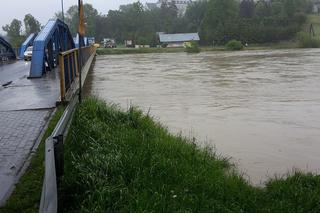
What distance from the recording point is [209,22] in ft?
370

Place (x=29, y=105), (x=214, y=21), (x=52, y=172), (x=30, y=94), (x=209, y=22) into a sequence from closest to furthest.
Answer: (x=52, y=172) < (x=29, y=105) < (x=30, y=94) < (x=214, y=21) < (x=209, y=22)

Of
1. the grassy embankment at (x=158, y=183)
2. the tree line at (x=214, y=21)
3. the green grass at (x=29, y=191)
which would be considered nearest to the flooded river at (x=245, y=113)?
the grassy embankment at (x=158, y=183)

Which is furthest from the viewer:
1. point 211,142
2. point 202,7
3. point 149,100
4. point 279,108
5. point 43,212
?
point 202,7

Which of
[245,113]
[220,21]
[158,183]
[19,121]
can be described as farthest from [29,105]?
[220,21]

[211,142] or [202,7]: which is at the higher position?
[202,7]

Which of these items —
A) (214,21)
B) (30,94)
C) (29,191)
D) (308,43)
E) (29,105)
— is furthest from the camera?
(214,21)

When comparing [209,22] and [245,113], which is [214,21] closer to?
[209,22]

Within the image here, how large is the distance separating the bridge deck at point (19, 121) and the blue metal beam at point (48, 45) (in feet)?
9.32

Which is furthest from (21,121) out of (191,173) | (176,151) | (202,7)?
(202,7)

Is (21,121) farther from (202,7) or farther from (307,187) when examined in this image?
(202,7)

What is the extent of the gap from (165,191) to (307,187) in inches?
68.2

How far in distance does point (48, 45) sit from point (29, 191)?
18.5 m

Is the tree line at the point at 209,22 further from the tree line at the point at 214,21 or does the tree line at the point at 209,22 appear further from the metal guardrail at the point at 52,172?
the metal guardrail at the point at 52,172

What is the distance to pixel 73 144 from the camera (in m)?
7.08
